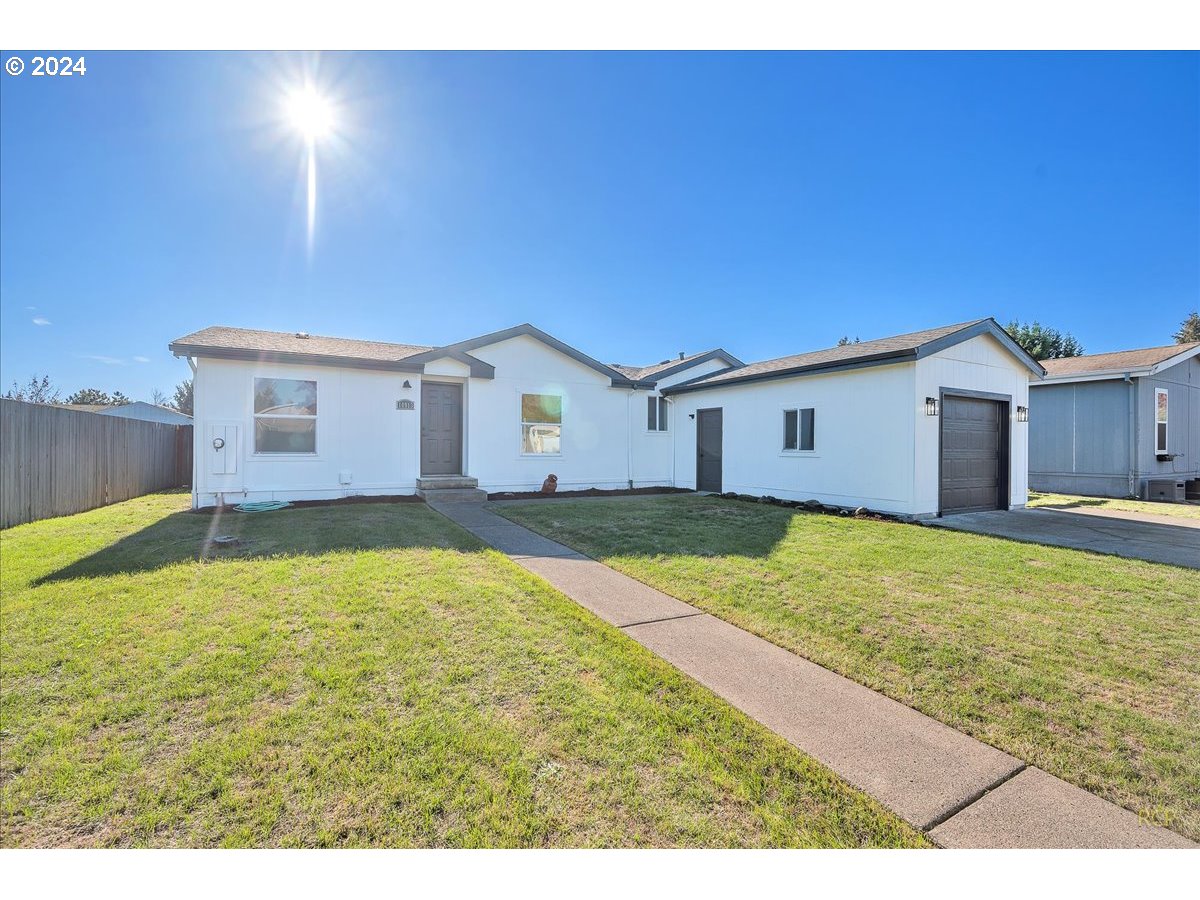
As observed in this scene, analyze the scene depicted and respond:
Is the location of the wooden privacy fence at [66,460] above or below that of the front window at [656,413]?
below

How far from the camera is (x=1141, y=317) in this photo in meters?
21.7

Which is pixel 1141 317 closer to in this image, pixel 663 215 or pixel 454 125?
pixel 663 215

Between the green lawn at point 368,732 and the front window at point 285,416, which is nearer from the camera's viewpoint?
the green lawn at point 368,732

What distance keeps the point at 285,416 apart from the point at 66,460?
125 inches

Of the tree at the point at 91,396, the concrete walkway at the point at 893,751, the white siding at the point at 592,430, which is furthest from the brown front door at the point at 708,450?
the tree at the point at 91,396

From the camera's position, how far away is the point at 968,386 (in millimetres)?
9719

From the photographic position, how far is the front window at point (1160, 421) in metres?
13.7

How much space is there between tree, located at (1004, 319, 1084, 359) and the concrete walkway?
40280 millimetres

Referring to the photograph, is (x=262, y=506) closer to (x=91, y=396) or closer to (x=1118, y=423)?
(x=1118, y=423)

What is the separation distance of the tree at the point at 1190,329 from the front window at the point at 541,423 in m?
40.4

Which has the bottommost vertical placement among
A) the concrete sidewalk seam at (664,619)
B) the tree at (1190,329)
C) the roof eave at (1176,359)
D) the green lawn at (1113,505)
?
the concrete sidewalk seam at (664,619)

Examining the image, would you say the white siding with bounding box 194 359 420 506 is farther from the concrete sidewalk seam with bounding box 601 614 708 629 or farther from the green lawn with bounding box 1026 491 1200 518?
the green lawn with bounding box 1026 491 1200 518

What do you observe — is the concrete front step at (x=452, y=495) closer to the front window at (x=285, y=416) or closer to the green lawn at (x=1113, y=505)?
the front window at (x=285, y=416)
